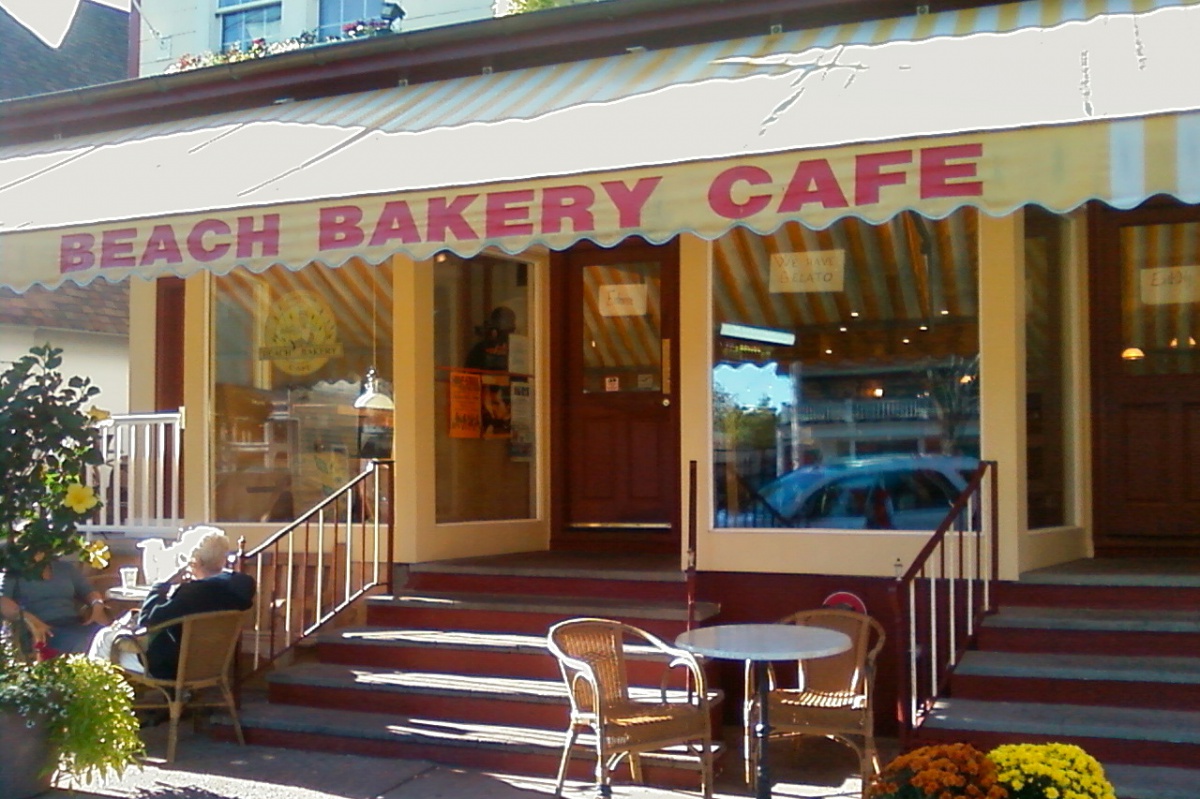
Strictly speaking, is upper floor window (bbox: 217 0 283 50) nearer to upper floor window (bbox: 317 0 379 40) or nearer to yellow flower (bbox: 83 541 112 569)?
upper floor window (bbox: 317 0 379 40)

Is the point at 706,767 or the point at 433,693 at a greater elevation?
the point at 433,693

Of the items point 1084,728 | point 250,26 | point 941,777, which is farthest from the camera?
point 250,26

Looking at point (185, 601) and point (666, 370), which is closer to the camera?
point (185, 601)

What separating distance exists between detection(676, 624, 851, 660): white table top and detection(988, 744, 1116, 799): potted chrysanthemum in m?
1.22

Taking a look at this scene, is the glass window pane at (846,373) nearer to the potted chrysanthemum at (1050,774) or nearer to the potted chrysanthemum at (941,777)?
the potted chrysanthemum at (1050,774)

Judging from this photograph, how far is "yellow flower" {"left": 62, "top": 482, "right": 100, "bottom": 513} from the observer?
6117mm

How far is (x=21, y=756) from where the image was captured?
19.1ft

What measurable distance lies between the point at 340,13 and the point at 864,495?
8930 mm

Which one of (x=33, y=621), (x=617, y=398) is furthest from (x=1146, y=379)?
(x=33, y=621)

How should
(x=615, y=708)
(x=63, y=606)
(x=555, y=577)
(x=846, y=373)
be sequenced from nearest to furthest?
1. (x=615, y=708)
2. (x=846, y=373)
3. (x=555, y=577)
4. (x=63, y=606)

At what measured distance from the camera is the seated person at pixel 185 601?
267 inches

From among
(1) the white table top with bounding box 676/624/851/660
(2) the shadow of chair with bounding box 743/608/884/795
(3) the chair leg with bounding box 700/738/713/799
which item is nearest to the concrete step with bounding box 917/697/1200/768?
(2) the shadow of chair with bounding box 743/608/884/795

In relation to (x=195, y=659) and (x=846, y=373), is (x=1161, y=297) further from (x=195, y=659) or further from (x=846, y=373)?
(x=195, y=659)

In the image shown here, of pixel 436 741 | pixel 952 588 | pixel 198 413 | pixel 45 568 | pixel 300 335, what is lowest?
pixel 436 741
